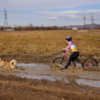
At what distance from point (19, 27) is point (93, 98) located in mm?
77282

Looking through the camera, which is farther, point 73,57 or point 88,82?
point 73,57

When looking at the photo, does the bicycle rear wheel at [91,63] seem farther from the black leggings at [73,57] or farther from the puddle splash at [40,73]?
the puddle splash at [40,73]

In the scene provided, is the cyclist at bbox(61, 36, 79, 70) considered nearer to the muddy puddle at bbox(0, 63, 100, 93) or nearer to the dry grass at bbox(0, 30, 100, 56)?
the muddy puddle at bbox(0, 63, 100, 93)

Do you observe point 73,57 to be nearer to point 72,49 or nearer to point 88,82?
point 72,49

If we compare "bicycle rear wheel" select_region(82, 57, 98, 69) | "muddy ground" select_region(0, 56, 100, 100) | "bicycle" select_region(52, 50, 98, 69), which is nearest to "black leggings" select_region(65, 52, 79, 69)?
"bicycle" select_region(52, 50, 98, 69)

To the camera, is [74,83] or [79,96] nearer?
[79,96]

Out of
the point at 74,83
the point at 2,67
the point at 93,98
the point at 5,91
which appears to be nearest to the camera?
the point at 93,98

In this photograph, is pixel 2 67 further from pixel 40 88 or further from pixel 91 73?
pixel 91 73

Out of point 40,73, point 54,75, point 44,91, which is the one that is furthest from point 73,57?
point 44,91

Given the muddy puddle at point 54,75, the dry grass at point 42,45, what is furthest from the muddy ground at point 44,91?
the dry grass at point 42,45

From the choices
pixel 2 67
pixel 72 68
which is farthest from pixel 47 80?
pixel 2 67

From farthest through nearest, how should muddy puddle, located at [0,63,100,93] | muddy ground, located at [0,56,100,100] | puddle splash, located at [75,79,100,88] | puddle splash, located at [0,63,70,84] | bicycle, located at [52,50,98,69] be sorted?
bicycle, located at [52,50,98,69], puddle splash, located at [0,63,70,84], muddy puddle, located at [0,63,100,93], puddle splash, located at [75,79,100,88], muddy ground, located at [0,56,100,100]

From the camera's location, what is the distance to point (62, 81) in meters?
6.19

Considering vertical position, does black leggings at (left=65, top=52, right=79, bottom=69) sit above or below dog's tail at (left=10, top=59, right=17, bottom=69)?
above
